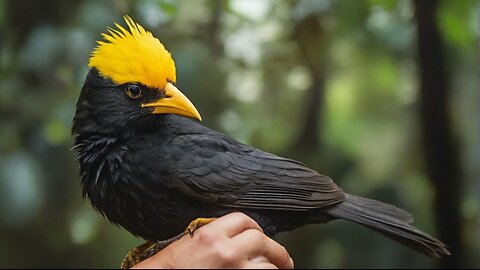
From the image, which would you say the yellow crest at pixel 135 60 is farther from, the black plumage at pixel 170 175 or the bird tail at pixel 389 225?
the bird tail at pixel 389 225

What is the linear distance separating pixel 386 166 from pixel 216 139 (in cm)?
127

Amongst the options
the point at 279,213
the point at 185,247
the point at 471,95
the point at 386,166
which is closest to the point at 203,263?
the point at 185,247

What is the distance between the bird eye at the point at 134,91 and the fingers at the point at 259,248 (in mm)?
567

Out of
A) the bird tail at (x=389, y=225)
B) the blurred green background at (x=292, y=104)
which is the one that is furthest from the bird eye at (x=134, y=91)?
the blurred green background at (x=292, y=104)

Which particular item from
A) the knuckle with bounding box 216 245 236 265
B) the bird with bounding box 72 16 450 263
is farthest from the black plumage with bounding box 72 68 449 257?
the knuckle with bounding box 216 245 236 265

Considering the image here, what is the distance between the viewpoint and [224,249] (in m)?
1.18

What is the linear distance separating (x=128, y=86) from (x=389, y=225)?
2.88 feet

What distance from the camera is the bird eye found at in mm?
1633

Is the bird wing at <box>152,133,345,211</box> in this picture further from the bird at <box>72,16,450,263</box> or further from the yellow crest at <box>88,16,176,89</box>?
the yellow crest at <box>88,16,176,89</box>

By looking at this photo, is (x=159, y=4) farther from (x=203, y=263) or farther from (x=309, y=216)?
(x=203, y=263)

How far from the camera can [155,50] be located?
5.18 ft

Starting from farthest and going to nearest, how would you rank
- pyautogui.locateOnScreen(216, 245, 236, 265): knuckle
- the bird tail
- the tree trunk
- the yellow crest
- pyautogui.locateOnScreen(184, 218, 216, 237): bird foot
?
the tree trunk
the bird tail
the yellow crest
pyautogui.locateOnScreen(184, 218, 216, 237): bird foot
pyautogui.locateOnScreen(216, 245, 236, 265): knuckle

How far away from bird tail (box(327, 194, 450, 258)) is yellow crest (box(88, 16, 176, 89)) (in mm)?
647

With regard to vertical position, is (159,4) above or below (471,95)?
above
